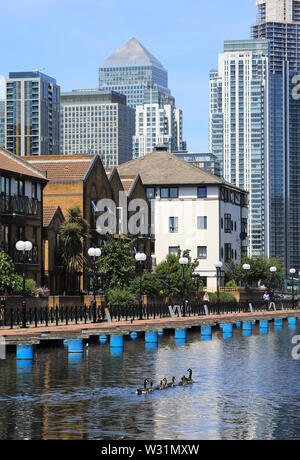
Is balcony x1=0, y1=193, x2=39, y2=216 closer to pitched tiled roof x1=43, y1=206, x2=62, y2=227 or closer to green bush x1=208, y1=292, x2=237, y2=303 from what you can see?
pitched tiled roof x1=43, y1=206, x2=62, y2=227

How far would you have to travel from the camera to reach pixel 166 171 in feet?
374

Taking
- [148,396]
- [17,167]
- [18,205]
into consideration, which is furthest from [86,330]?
[17,167]

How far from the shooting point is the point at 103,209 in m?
83.7

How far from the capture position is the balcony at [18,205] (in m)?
66.4

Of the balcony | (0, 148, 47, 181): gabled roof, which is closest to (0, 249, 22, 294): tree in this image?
the balcony

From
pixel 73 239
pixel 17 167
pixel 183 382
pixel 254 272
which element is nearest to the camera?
pixel 183 382

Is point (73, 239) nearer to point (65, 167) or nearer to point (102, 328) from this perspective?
point (65, 167)

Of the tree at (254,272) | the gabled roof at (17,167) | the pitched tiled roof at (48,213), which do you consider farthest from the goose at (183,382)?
the tree at (254,272)

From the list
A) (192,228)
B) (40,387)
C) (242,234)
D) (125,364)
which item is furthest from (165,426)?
(242,234)

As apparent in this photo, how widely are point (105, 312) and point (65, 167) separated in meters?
23.3

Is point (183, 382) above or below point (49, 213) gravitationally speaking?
below

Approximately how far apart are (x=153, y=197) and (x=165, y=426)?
282 ft

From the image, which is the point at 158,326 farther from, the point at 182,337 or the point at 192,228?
the point at 192,228
